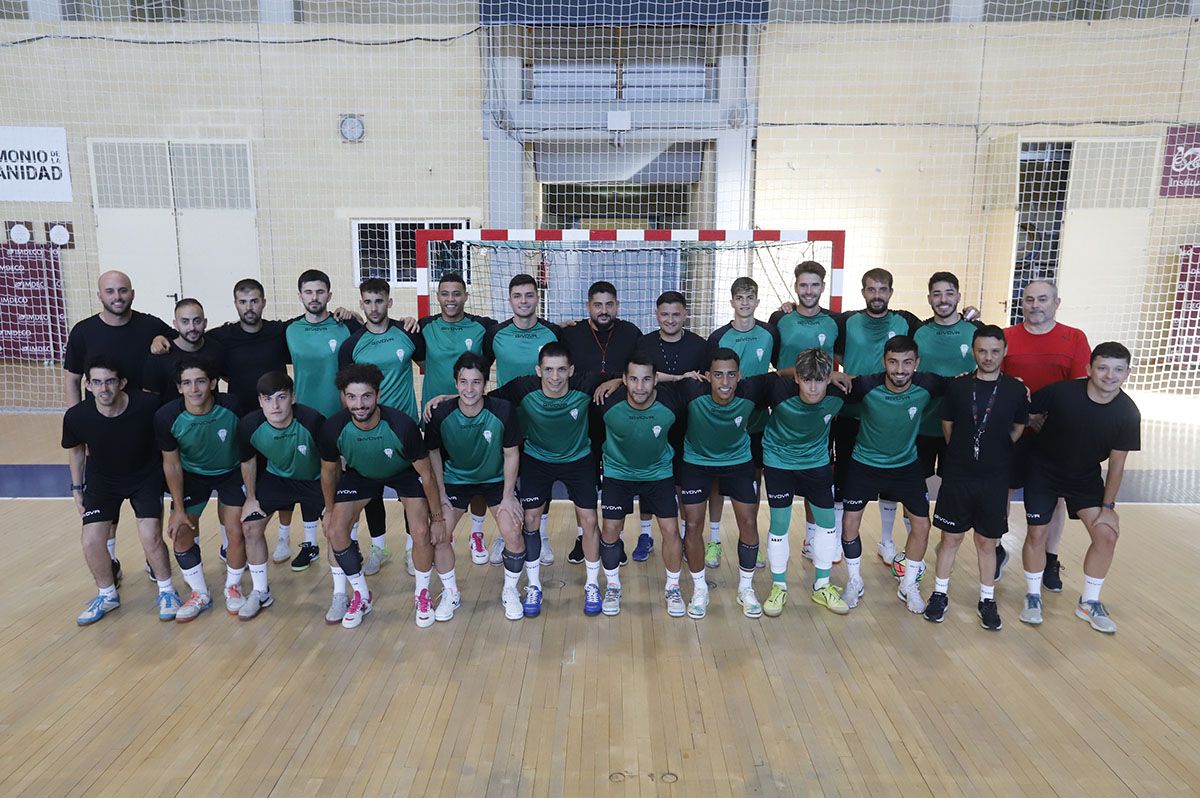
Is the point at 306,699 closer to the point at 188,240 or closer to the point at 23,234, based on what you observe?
the point at 188,240

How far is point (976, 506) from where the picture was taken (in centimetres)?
394

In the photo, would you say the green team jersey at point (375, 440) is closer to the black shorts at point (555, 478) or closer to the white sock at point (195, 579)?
the black shorts at point (555, 478)

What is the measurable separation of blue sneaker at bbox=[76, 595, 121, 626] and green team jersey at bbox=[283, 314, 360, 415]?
1.50m

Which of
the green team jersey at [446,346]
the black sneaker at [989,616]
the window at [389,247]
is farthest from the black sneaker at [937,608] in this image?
the window at [389,247]

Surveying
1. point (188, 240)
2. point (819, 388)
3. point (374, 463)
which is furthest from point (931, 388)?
point (188, 240)

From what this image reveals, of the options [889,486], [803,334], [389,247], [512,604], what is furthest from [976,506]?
[389,247]

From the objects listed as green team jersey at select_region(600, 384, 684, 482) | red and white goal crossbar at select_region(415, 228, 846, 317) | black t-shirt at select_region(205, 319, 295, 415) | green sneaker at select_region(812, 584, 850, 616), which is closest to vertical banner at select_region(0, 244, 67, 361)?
red and white goal crossbar at select_region(415, 228, 846, 317)

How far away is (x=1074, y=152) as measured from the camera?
10188 mm

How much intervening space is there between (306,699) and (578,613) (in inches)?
57.7

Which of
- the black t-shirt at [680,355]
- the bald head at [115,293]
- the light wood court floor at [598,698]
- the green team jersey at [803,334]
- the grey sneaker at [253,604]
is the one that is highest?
the bald head at [115,293]

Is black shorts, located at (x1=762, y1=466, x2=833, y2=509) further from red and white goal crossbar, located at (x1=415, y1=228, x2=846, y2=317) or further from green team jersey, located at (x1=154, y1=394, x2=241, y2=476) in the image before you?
green team jersey, located at (x1=154, y1=394, x2=241, y2=476)

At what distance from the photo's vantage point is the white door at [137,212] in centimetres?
1070

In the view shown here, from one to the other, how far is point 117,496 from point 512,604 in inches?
86.6

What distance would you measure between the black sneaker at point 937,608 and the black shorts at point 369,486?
2812mm
